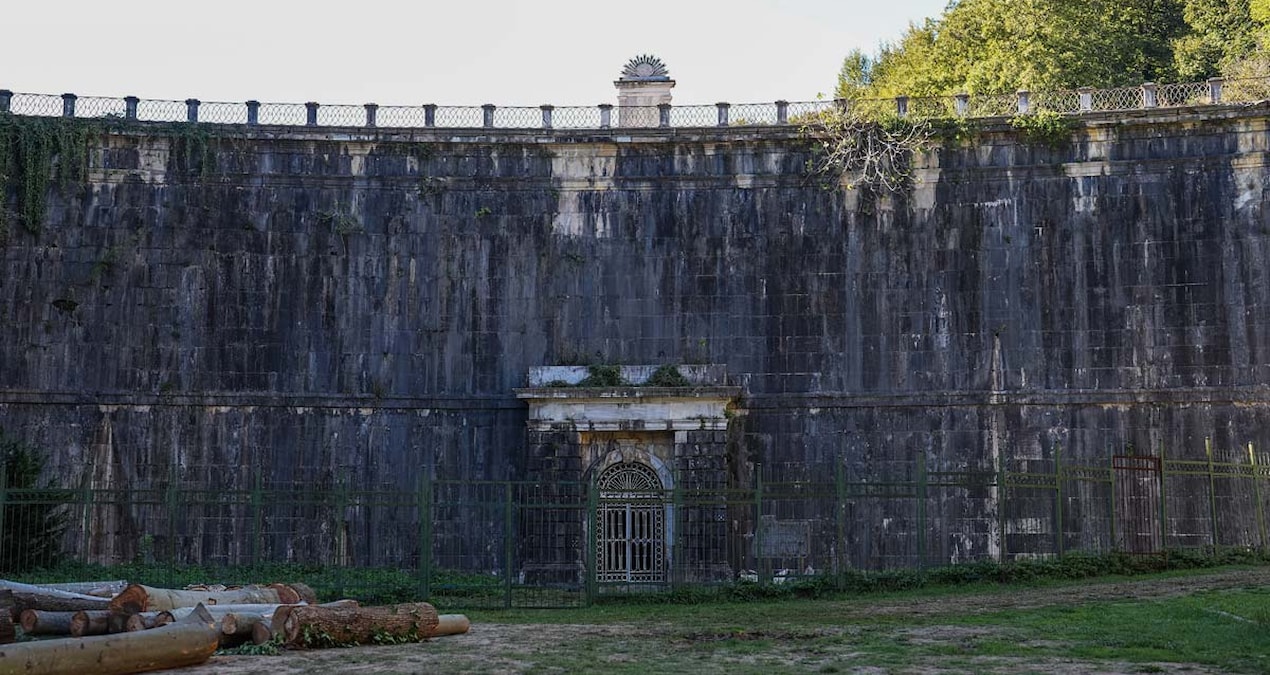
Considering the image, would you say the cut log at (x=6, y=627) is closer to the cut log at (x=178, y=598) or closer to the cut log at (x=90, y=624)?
the cut log at (x=90, y=624)

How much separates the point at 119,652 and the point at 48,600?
391cm

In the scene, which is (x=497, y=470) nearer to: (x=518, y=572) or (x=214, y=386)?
(x=518, y=572)

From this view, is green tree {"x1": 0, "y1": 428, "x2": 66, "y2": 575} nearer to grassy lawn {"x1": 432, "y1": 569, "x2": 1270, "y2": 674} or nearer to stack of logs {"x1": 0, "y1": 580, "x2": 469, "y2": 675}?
stack of logs {"x1": 0, "y1": 580, "x2": 469, "y2": 675}

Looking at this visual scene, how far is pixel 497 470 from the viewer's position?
30875mm

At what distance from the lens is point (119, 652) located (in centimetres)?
1501

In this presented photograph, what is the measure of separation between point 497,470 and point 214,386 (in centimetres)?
619

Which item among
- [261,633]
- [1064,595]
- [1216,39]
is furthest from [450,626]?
[1216,39]

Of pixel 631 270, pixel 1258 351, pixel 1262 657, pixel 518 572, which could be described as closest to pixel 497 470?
pixel 518 572

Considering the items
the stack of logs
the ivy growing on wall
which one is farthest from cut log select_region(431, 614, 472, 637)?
the ivy growing on wall

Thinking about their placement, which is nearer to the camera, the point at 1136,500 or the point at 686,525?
the point at 686,525

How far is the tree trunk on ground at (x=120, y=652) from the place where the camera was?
46.2 ft

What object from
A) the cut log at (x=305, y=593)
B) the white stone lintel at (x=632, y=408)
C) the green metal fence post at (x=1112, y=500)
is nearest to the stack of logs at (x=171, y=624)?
the cut log at (x=305, y=593)

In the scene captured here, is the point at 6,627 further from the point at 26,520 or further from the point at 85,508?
the point at 26,520

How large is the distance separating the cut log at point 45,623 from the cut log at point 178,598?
561mm
